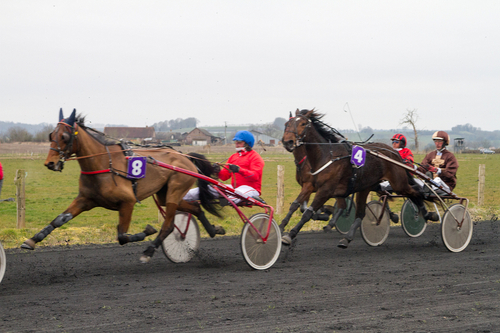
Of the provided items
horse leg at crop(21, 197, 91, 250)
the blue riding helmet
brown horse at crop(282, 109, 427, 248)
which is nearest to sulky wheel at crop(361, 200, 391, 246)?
brown horse at crop(282, 109, 427, 248)

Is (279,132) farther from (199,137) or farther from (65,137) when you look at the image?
(65,137)

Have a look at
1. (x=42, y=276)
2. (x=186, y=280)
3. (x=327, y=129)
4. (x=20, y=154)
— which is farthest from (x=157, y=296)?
(x=20, y=154)

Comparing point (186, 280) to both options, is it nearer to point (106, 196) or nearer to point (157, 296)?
point (157, 296)

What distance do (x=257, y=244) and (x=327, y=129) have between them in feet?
7.15

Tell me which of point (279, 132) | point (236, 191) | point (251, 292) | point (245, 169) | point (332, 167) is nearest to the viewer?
point (251, 292)

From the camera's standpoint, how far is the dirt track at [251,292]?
3.62m

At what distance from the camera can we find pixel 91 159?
5.06 meters

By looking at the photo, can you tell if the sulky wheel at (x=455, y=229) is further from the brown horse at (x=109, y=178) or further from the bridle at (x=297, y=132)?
the brown horse at (x=109, y=178)

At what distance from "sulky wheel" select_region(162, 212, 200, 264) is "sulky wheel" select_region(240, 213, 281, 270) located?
0.96 m

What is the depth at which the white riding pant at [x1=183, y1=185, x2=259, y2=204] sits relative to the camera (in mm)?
6035

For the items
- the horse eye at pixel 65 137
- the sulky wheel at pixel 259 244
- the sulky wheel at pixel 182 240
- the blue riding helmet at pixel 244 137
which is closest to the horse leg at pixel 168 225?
the sulky wheel at pixel 182 240

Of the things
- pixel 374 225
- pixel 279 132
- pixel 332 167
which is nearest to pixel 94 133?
pixel 332 167

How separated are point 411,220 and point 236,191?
3.80 m

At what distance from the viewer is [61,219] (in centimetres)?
484
